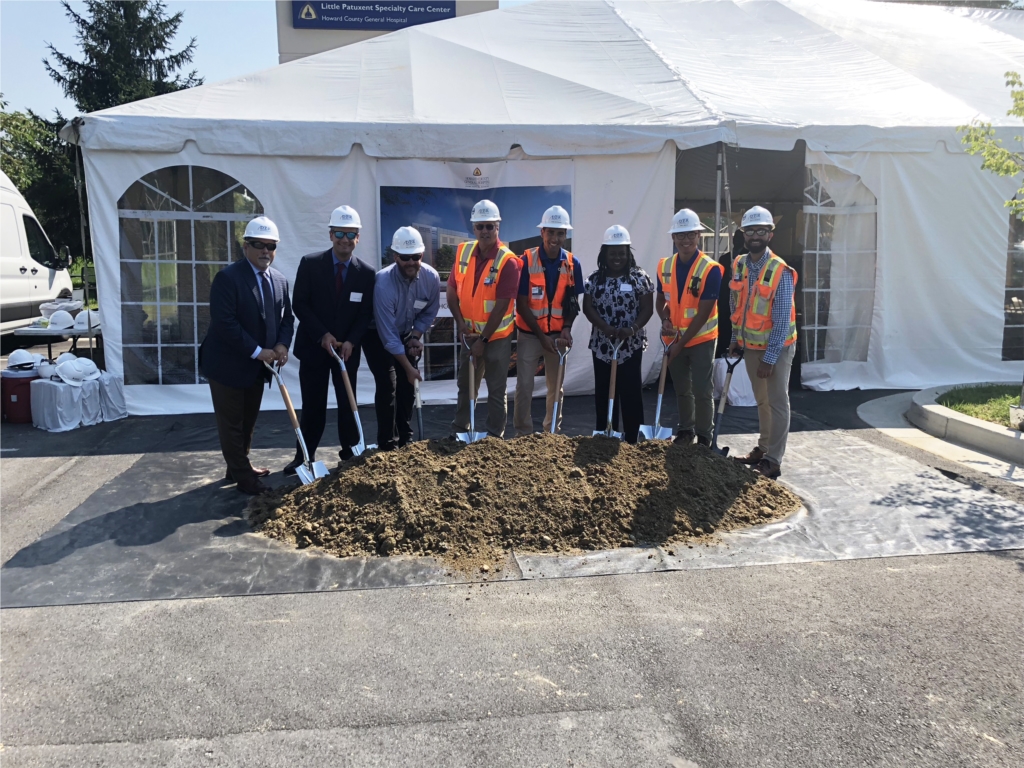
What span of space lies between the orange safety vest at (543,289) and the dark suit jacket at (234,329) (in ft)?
6.52

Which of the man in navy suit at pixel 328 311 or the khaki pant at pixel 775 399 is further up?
the man in navy suit at pixel 328 311

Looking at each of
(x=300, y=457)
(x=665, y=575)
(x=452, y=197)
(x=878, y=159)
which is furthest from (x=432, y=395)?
(x=878, y=159)

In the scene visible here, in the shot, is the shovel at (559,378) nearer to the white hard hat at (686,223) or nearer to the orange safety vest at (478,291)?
the orange safety vest at (478,291)

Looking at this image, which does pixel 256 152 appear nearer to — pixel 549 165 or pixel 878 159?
pixel 549 165

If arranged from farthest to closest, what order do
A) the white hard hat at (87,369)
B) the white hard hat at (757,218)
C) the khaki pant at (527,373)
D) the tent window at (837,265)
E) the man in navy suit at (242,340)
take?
the tent window at (837,265)
the white hard hat at (87,369)
the khaki pant at (527,373)
the white hard hat at (757,218)
the man in navy suit at (242,340)

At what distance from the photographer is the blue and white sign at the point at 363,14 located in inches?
1067

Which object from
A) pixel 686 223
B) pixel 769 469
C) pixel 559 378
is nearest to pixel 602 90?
pixel 686 223

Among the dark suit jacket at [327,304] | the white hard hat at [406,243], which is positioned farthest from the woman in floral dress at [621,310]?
the dark suit jacket at [327,304]

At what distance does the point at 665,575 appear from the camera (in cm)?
405

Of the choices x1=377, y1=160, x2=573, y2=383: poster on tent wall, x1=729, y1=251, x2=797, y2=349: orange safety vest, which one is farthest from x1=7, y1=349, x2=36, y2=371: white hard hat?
x1=729, y1=251, x2=797, y2=349: orange safety vest

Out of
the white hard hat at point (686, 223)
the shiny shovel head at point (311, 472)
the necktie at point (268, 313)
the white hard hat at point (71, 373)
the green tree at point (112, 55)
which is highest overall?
the green tree at point (112, 55)

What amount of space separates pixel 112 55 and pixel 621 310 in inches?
1100

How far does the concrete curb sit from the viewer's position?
6.15 metres

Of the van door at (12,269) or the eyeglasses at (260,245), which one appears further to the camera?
the van door at (12,269)
